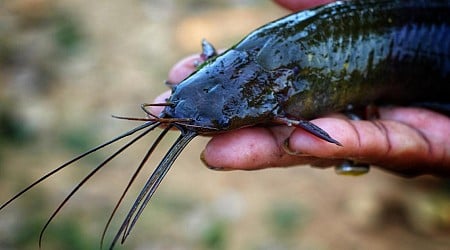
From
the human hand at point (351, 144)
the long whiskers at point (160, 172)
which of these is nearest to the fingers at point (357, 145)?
the human hand at point (351, 144)

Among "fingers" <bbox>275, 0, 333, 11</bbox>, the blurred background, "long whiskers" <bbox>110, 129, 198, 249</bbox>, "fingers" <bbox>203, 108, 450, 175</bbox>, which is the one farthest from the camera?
the blurred background

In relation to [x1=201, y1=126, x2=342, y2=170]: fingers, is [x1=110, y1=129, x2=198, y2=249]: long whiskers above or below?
above

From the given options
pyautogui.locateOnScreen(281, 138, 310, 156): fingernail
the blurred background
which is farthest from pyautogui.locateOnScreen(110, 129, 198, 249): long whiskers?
the blurred background

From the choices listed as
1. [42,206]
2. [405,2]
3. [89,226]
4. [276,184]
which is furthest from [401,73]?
[42,206]

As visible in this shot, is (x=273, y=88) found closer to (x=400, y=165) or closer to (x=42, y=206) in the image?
(x=400, y=165)

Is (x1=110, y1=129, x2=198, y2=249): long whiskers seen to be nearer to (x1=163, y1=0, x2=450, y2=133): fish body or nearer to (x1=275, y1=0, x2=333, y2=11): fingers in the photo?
(x1=163, y1=0, x2=450, y2=133): fish body

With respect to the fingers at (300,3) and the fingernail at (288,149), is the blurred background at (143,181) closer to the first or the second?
the fingers at (300,3)
